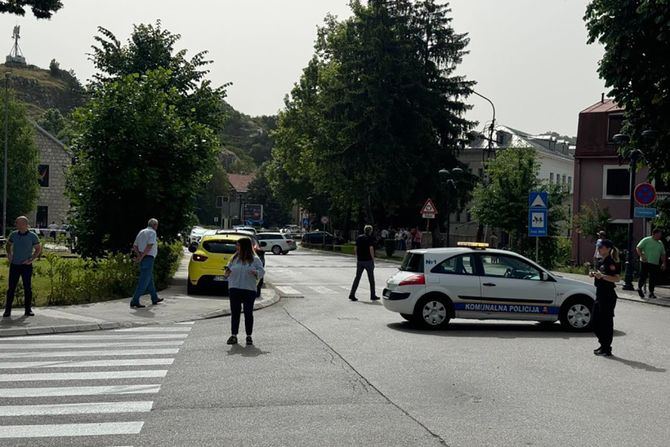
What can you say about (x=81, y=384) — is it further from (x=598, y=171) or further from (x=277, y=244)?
(x=277, y=244)

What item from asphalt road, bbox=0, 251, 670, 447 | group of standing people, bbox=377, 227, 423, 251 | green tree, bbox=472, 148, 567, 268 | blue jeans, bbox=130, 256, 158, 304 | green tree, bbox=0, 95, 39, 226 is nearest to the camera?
asphalt road, bbox=0, 251, 670, 447

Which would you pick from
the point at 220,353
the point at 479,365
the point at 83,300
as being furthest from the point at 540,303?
the point at 83,300

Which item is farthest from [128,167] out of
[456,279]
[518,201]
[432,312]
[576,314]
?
[518,201]

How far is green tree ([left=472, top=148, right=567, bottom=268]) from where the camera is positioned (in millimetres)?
40656

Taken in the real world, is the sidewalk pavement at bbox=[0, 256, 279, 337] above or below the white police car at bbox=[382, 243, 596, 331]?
below

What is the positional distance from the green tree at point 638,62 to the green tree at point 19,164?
6005 cm

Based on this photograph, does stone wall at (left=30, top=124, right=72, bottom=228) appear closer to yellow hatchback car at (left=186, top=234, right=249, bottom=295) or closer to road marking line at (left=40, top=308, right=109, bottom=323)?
yellow hatchback car at (left=186, top=234, right=249, bottom=295)

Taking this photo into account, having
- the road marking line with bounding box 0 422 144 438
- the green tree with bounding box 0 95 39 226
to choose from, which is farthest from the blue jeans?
the green tree with bounding box 0 95 39 226

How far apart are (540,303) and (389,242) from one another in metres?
37.9

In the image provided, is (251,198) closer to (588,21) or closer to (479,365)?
(588,21)

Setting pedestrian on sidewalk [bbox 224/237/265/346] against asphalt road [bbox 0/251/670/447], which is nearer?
asphalt road [bbox 0/251/670/447]

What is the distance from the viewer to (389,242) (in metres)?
53.1

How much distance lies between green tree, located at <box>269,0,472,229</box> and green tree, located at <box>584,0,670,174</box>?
29382 millimetres

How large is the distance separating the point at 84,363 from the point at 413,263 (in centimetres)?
668
